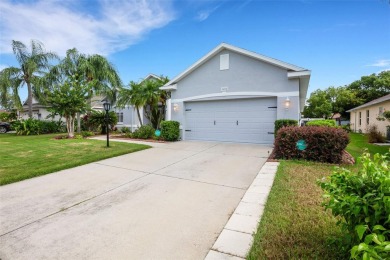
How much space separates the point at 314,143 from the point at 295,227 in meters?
4.55

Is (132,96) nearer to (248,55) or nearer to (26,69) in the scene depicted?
(248,55)

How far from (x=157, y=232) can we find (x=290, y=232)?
1.73 meters

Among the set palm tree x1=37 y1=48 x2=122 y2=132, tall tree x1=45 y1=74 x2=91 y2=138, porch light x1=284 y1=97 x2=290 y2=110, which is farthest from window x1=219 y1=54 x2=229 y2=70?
palm tree x1=37 y1=48 x2=122 y2=132

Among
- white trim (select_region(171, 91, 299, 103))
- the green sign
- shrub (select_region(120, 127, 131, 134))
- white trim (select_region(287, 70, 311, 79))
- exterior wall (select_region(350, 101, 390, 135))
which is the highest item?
white trim (select_region(287, 70, 311, 79))

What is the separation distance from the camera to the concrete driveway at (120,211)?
7.94 feet

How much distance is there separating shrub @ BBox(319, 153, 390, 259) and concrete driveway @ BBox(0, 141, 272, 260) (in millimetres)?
1486

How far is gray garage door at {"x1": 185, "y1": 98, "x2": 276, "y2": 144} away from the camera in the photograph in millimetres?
10031

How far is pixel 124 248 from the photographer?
240cm

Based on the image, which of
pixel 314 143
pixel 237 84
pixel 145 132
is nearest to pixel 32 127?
pixel 145 132

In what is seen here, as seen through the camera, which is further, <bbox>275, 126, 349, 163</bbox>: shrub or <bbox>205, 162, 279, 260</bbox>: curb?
<bbox>275, 126, 349, 163</bbox>: shrub

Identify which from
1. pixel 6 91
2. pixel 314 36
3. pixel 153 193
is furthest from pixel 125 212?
pixel 6 91

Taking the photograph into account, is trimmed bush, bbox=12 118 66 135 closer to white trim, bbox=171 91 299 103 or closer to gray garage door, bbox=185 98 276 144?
white trim, bbox=171 91 299 103

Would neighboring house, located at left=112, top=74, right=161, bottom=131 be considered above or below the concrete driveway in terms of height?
above

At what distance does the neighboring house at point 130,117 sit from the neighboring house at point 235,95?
5207mm
